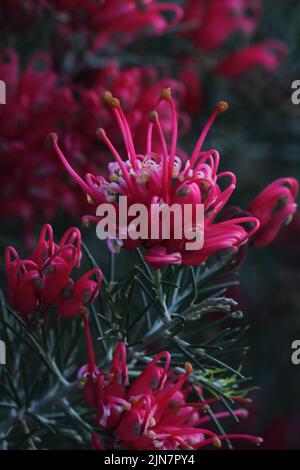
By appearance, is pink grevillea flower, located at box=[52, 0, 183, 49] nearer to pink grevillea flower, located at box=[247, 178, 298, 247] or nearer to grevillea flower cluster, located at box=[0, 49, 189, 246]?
grevillea flower cluster, located at box=[0, 49, 189, 246]

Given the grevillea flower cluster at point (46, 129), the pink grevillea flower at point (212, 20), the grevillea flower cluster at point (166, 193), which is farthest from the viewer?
the pink grevillea flower at point (212, 20)

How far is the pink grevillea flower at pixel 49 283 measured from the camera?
604 mm

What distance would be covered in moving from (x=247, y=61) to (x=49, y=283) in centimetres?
61

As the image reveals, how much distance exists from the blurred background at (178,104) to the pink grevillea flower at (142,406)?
36 centimetres

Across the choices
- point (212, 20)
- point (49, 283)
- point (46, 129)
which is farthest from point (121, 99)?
point (49, 283)

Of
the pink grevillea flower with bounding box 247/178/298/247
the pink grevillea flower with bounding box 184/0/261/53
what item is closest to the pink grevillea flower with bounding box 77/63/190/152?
the pink grevillea flower with bounding box 184/0/261/53

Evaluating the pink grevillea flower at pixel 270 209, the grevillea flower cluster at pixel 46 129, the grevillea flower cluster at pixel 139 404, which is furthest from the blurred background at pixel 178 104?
the grevillea flower cluster at pixel 139 404

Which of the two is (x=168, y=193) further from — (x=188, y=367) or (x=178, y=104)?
(x=178, y=104)

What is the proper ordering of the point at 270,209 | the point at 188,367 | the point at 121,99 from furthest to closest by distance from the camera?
the point at 121,99, the point at 270,209, the point at 188,367

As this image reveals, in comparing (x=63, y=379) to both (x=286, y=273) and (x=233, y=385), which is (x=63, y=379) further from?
(x=286, y=273)

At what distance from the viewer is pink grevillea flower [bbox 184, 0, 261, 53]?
3.54 ft

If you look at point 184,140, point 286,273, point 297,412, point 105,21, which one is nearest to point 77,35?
point 105,21

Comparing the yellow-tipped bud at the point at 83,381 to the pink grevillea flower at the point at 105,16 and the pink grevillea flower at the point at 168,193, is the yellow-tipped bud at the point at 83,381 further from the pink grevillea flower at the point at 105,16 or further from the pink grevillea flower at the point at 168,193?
the pink grevillea flower at the point at 105,16

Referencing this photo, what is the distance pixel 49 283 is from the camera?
607mm
